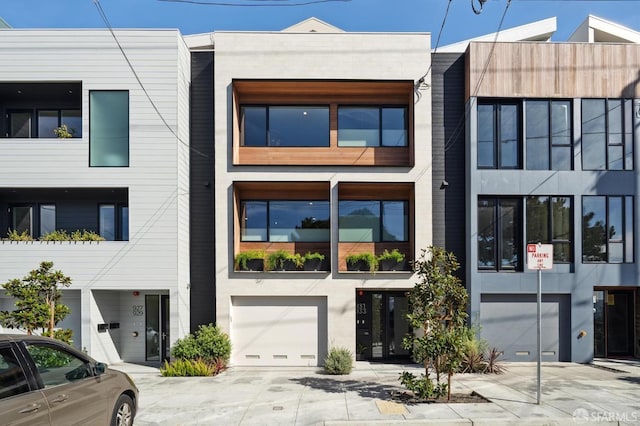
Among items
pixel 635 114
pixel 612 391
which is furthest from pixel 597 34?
pixel 612 391

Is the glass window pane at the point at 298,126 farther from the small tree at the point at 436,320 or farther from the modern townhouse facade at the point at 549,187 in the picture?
the small tree at the point at 436,320

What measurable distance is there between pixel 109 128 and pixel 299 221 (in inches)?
250

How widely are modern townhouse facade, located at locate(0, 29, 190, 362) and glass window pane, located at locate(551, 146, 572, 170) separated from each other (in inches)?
445

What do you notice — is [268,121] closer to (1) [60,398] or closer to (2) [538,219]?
(2) [538,219]

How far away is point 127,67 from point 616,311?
1682cm

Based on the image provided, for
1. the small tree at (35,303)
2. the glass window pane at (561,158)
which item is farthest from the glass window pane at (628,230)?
the small tree at (35,303)

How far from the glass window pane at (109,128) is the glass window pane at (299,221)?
4732mm

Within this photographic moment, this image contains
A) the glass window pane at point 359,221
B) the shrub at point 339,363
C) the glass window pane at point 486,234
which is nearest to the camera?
the shrub at point 339,363

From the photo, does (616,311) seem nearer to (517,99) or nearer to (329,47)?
(517,99)

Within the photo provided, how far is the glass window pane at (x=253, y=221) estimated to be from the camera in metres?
12.8

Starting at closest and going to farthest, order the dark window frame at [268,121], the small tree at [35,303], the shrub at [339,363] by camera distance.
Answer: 1. the small tree at [35,303]
2. the shrub at [339,363]
3. the dark window frame at [268,121]

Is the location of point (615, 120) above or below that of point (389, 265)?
above

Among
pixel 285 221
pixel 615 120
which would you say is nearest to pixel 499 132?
pixel 615 120

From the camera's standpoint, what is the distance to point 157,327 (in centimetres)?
1266
